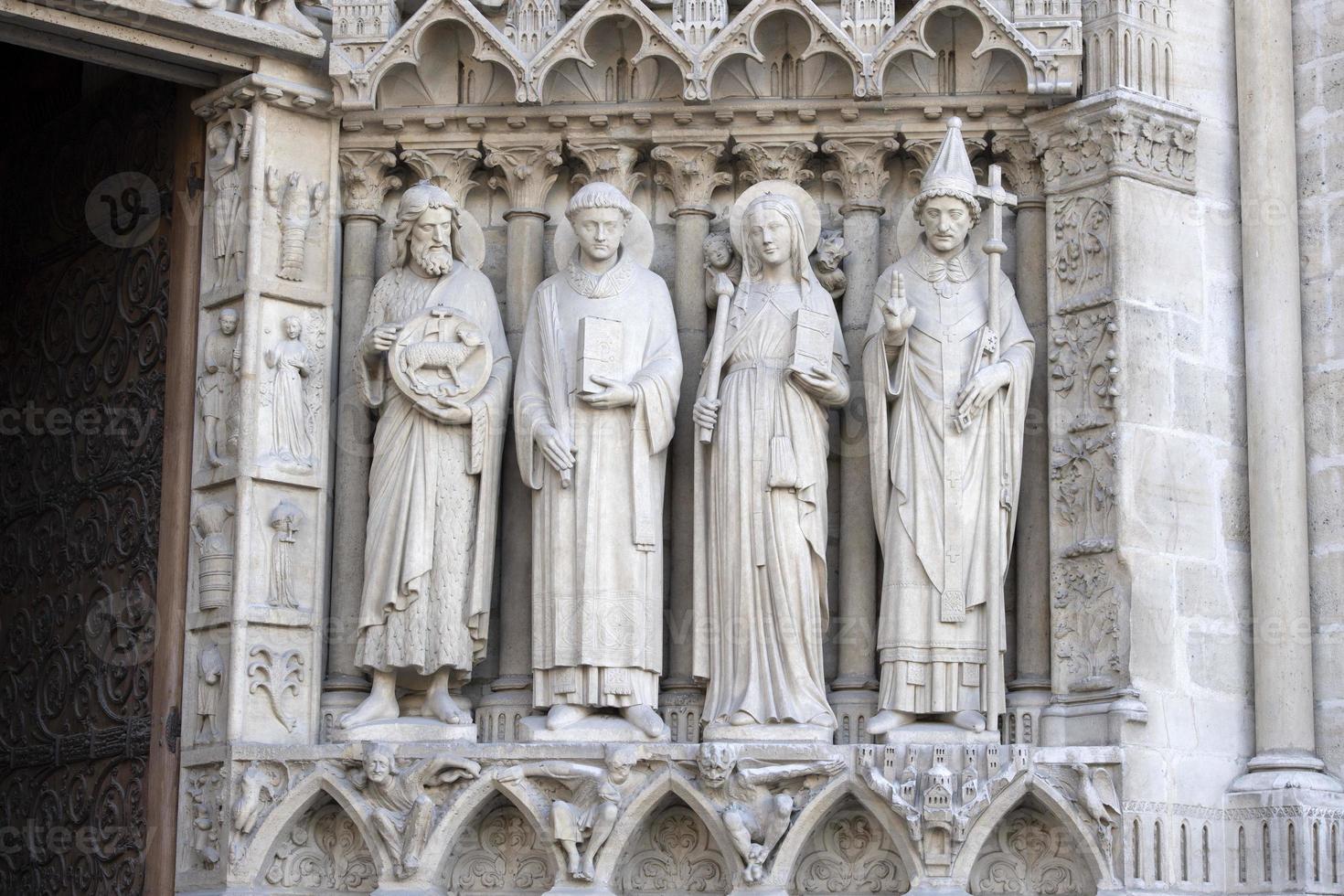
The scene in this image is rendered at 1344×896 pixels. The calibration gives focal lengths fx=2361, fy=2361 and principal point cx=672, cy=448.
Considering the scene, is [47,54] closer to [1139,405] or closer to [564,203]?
[564,203]

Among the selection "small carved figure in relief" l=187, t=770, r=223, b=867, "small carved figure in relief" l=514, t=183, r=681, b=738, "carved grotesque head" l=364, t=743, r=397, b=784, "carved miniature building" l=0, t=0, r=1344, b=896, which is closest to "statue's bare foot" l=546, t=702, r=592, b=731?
"small carved figure in relief" l=514, t=183, r=681, b=738

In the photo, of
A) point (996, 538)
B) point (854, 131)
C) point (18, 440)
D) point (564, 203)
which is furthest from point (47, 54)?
point (996, 538)

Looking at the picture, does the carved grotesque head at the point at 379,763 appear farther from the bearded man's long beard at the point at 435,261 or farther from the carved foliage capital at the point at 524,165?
the carved foliage capital at the point at 524,165

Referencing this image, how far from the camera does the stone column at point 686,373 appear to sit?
979cm

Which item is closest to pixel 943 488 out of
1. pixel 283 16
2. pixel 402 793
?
pixel 402 793

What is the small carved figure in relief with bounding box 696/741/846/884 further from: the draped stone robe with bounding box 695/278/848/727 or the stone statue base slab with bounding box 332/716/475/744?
the stone statue base slab with bounding box 332/716/475/744

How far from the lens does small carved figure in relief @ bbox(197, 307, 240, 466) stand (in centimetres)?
1006

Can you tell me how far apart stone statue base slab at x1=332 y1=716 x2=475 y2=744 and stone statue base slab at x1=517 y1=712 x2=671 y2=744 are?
0.93 ft

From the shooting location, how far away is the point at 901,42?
996 cm

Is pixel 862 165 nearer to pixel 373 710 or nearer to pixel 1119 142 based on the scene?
pixel 1119 142

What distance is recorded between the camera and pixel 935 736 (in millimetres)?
9375

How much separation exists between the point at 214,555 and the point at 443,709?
45.9 inches

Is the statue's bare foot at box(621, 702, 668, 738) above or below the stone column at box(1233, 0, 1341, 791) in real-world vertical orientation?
below

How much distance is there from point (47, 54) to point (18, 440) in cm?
199
